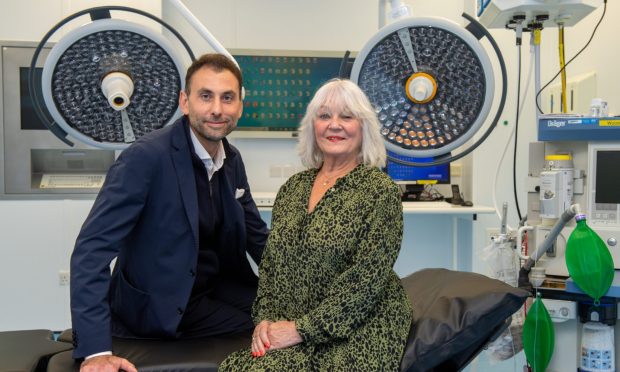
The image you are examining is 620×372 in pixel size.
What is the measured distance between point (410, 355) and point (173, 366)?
0.65 meters

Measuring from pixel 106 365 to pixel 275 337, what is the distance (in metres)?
0.45

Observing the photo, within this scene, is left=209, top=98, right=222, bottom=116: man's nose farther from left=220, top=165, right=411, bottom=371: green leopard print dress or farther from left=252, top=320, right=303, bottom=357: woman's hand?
left=252, top=320, right=303, bottom=357: woman's hand

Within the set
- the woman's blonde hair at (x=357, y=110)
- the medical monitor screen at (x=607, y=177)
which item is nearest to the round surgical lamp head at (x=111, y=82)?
the woman's blonde hair at (x=357, y=110)

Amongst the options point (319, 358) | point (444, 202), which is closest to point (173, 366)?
point (319, 358)

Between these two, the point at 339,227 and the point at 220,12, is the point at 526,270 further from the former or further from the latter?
the point at 220,12

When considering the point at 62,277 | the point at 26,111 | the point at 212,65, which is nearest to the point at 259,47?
the point at 26,111

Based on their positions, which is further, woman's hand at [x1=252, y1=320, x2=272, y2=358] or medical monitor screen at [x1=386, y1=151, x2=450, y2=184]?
medical monitor screen at [x1=386, y1=151, x2=450, y2=184]

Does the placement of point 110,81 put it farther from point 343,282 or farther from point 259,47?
point 259,47

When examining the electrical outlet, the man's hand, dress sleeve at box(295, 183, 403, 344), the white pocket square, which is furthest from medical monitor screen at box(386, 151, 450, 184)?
the man's hand

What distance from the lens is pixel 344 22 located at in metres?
4.16

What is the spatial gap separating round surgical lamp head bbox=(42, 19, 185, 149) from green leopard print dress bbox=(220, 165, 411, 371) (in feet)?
1.68

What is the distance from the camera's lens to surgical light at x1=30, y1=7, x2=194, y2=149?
165 cm

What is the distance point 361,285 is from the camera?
5.45 feet

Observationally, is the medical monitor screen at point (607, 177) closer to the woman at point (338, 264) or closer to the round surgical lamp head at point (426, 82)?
the round surgical lamp head at point (426, 82)
